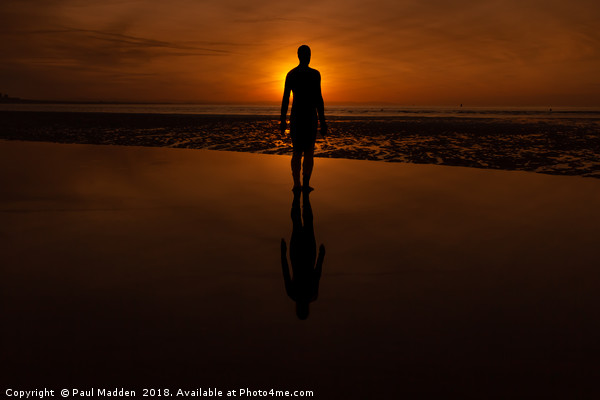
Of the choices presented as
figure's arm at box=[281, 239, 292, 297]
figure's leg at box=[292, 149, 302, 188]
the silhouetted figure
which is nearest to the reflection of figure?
figure's arm at box=[281, 239, 292, 297]

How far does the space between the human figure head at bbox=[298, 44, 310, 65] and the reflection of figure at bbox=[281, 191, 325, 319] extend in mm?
→ 3412

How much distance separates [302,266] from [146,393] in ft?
7.02

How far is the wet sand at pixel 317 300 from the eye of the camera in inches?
98.3

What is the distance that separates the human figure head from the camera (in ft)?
27.0

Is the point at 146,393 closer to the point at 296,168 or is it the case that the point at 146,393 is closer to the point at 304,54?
the point at 296,168

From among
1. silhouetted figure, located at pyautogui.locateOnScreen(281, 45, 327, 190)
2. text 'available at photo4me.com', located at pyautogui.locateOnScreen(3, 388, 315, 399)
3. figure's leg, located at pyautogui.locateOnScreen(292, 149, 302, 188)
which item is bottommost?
text 'available at photo4me.com', located at pyautogui.locateOnScreen(3, 388, 315, 399)

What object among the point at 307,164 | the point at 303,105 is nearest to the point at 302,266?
the point at 307,164

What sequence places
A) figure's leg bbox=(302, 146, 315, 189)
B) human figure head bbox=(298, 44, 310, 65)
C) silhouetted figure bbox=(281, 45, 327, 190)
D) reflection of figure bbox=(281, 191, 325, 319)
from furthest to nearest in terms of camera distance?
figure's leg bbox=(302, 146, 315, 189) → silhouetted figure bbox=(281, 45, 327, 190) → human figure head bbox=(298, 44, 310, 65) → reflection of figure bbox=(281, 191, 325, 319)

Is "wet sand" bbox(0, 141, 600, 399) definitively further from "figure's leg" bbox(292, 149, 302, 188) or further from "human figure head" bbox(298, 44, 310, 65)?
"human figure head" bbox(298, 44, 310, 65)

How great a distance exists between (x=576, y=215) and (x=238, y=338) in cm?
535

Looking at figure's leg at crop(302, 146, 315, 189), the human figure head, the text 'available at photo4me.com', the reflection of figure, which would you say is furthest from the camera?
figure's leg at crop(302, 146, 315, 189)

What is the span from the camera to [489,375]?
2.48m

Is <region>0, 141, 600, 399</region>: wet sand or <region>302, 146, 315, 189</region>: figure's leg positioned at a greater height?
<region>302, 146, 315, 189</region>: figure's leg

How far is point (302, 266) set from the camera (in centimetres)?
430
